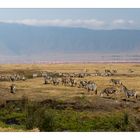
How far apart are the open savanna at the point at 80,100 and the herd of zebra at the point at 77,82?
0.23m

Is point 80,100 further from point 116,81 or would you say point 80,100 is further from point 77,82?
point 116,81

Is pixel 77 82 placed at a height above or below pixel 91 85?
above

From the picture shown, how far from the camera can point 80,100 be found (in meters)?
36.2

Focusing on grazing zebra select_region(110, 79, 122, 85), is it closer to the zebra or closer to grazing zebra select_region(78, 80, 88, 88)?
grazing zebra select_region(78, 80, 88, 88)

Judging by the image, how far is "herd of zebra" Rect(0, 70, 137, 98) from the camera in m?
36.2

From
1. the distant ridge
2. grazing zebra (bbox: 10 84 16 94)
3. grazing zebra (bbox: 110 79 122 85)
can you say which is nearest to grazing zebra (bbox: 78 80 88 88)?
grazing zebra (bbox: 110 79 122 85)

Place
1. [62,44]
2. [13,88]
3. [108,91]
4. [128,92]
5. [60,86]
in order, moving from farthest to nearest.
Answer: [62,44], [60,86], [108,91], [13,88], [128,92]

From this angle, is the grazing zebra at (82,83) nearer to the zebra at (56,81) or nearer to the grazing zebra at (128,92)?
the zebra at (56,81)

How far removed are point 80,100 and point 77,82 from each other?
1621mm

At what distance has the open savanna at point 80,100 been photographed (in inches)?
1347

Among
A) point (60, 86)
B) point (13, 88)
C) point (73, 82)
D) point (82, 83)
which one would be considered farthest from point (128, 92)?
point (13, 88)

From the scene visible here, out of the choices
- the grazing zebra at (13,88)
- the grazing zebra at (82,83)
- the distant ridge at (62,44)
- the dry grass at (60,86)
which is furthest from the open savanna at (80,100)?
the distant ridge at (62,44)

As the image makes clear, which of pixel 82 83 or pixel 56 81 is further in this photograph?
pixel 56 81

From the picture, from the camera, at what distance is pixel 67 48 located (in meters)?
40.1
